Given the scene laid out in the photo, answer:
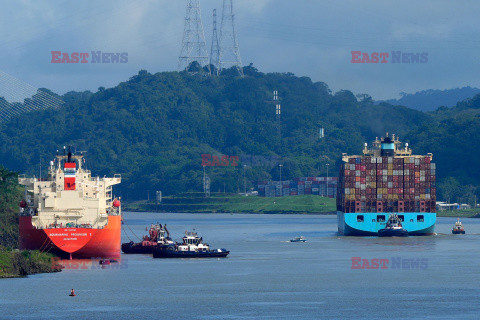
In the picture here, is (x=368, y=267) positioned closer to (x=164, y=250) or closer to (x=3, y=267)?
(x=164, y=250)

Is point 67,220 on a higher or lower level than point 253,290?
higher

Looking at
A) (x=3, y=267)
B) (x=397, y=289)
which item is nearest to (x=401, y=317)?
(x=397, y=289)

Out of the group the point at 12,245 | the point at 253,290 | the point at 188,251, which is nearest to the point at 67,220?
the point at 12,245

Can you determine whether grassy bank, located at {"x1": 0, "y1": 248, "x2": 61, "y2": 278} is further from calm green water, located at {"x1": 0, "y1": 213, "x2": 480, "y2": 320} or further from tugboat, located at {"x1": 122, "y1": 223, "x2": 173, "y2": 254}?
tugboat, located at {"x1": 122, "y1": 223, "x2": 173, "y2": 254}

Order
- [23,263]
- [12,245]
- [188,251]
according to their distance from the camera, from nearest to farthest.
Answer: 1. [23,263]
2. [12,245]
3. [188,251]

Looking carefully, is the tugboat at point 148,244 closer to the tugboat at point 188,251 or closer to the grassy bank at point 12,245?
the tugboat at point 188,251

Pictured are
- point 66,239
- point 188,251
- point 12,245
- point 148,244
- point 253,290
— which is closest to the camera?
point 253,290

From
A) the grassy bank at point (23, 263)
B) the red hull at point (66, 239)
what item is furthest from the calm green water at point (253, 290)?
the red hull at point (66, 239)

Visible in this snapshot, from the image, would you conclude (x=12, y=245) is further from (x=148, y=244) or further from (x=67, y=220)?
(x=148, y=244)
